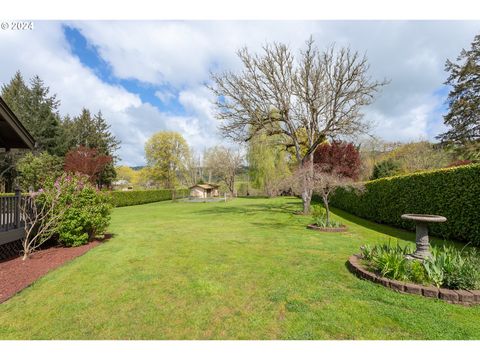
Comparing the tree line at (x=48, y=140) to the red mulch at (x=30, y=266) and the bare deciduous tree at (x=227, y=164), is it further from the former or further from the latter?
the bare deciduous tree at (x=227, y=164)

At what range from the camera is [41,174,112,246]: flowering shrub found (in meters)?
7.12

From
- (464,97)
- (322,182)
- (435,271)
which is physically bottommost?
(435,271)

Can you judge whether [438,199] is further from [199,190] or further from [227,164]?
[227,164]

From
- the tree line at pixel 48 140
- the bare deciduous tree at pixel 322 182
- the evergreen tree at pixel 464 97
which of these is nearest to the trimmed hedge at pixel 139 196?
the tree line at pixel 48 140

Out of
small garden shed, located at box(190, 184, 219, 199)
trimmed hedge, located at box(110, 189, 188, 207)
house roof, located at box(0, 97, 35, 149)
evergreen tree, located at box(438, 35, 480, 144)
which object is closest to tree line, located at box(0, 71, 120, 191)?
trimmed hedge, located at box(110, 189, 188, 207)

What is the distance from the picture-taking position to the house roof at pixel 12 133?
595 centimetres

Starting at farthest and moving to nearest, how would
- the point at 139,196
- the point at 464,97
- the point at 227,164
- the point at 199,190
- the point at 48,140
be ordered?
the point at 227,164, the point at 199,190, the point at 139,196, the point at 48,140, the point at 464,97

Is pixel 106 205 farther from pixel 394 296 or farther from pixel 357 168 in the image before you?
pixel 357 168

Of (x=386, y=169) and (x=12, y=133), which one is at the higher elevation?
(x=12, y=133)

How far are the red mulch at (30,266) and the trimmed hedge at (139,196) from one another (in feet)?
51.8

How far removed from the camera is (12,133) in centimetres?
717

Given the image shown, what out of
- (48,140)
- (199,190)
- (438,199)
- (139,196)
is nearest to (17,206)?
(438,199)

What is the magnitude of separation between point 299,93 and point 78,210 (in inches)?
529
